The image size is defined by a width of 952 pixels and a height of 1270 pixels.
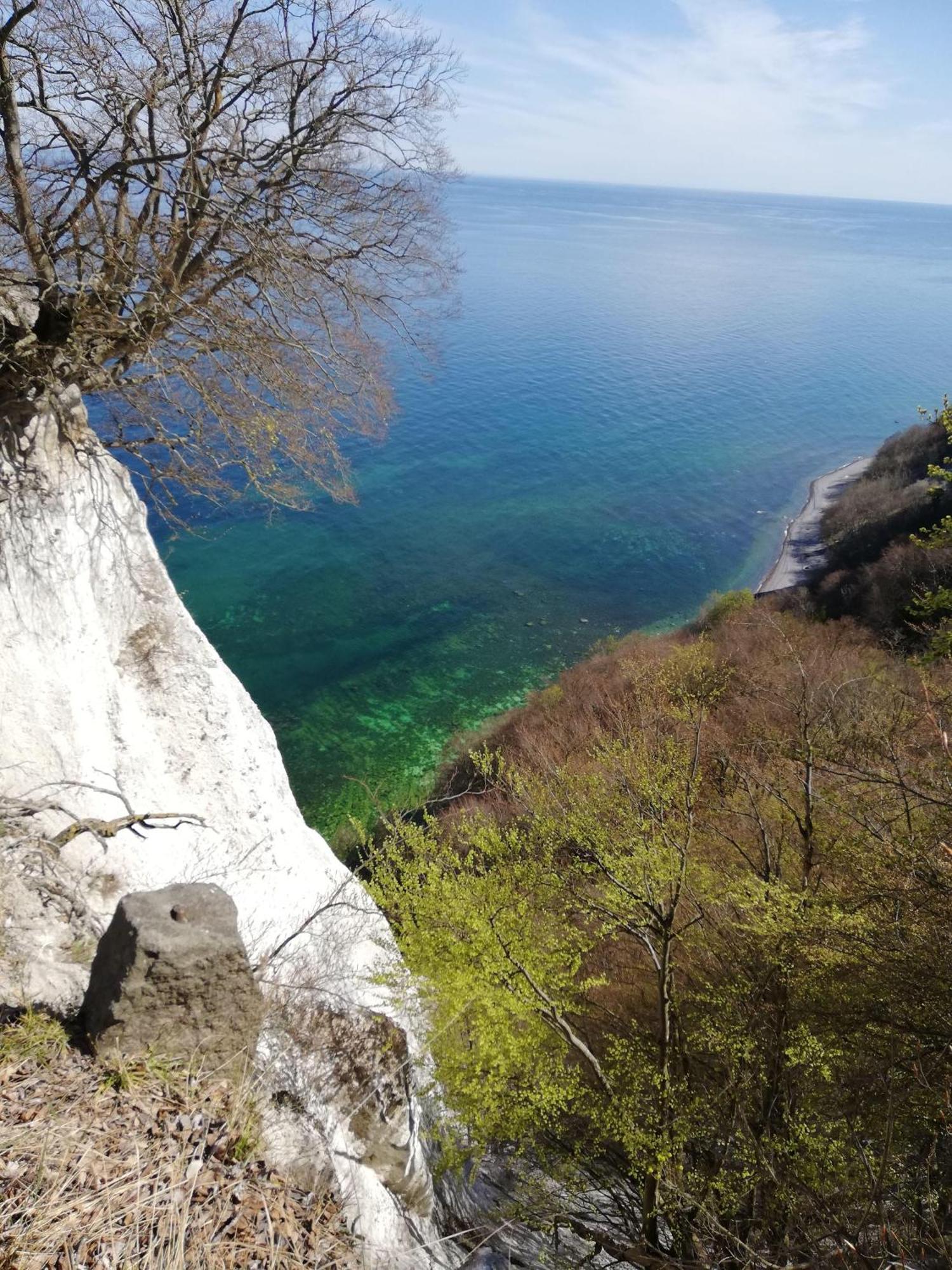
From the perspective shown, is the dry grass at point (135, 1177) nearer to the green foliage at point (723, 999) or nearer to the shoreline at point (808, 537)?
the green foliage at point (723, 999)

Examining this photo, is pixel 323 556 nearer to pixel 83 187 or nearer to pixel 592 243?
pixel 83 187

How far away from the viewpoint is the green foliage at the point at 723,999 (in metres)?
7.11

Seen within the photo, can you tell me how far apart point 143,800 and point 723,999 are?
25.9ft

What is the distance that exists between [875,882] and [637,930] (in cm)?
304

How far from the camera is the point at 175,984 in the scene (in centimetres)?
489

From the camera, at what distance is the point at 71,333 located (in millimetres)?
7504

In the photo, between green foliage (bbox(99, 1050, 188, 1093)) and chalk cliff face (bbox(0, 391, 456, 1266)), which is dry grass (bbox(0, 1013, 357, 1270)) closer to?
green foliage (bbox(99, 1050, 188, 1093))

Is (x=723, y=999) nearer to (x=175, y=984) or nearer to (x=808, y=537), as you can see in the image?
(x=175, y=984)

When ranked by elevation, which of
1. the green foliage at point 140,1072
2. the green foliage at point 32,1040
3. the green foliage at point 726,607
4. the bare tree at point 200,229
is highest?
the bare tree at point 200,229

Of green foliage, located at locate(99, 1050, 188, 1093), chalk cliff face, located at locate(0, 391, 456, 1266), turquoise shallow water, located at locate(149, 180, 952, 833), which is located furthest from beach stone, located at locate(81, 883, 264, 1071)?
turquoise shallow water, located at locate(149, 180, 952, 833)

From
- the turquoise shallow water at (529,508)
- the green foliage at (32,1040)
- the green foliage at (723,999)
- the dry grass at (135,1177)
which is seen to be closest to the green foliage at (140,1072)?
the dry grass at (135,1177)

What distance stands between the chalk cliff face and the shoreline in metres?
30.1

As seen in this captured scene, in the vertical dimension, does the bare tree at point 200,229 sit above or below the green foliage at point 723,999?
above

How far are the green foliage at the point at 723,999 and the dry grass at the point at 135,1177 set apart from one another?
3.69 m
